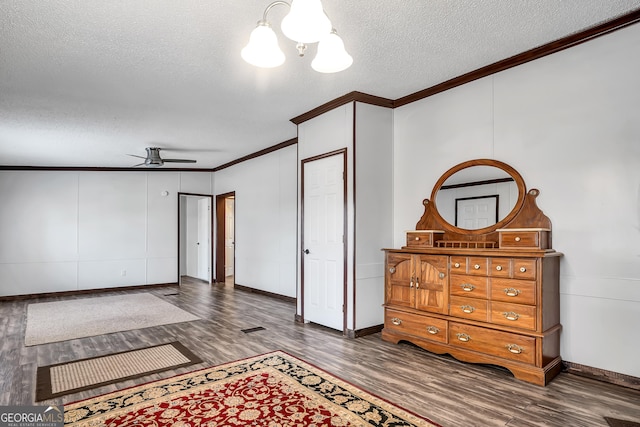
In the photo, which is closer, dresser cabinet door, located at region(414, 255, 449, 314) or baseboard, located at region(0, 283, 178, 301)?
dresser cabinet door, located at region(414, 255, 449, 314)

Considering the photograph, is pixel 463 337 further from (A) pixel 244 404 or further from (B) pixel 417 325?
(A) pixel 244 404

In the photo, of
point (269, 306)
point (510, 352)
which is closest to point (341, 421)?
point (510, 352)

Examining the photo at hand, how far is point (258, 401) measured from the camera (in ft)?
8.80

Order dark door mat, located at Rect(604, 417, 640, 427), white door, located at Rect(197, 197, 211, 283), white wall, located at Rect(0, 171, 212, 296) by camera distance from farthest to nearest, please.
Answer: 1. white door, located at Rect(197, 197, 211, 283)
2. white wall, located at Rect(0, 171, 212, 296)
3. dark door mat, located at Rect(604, 417, 640, 427)

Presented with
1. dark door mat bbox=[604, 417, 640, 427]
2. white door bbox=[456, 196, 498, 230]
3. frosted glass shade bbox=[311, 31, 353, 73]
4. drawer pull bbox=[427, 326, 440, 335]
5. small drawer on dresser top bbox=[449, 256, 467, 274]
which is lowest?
dark door mat bbox=[604, 417, 640, 427]

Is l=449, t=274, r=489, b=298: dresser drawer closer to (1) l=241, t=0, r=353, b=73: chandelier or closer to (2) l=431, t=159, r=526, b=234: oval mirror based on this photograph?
(2) l=431, t=159, r=526, b=234: oval mirror

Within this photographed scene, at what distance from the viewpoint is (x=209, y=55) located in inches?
130

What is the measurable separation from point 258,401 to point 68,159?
6.71 m

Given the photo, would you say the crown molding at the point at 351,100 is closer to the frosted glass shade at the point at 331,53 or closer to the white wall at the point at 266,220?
the white wall at the point at 266,220

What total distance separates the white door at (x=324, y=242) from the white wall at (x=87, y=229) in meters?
4.96

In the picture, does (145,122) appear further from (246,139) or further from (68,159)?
(68,159)

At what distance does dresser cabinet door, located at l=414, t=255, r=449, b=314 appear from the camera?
141 inches

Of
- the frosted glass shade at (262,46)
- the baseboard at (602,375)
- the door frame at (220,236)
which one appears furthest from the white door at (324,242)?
the door frame at (220,236)

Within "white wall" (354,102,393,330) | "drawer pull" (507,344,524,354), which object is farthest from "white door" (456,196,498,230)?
"drawer pull" (507,344,524,354)
